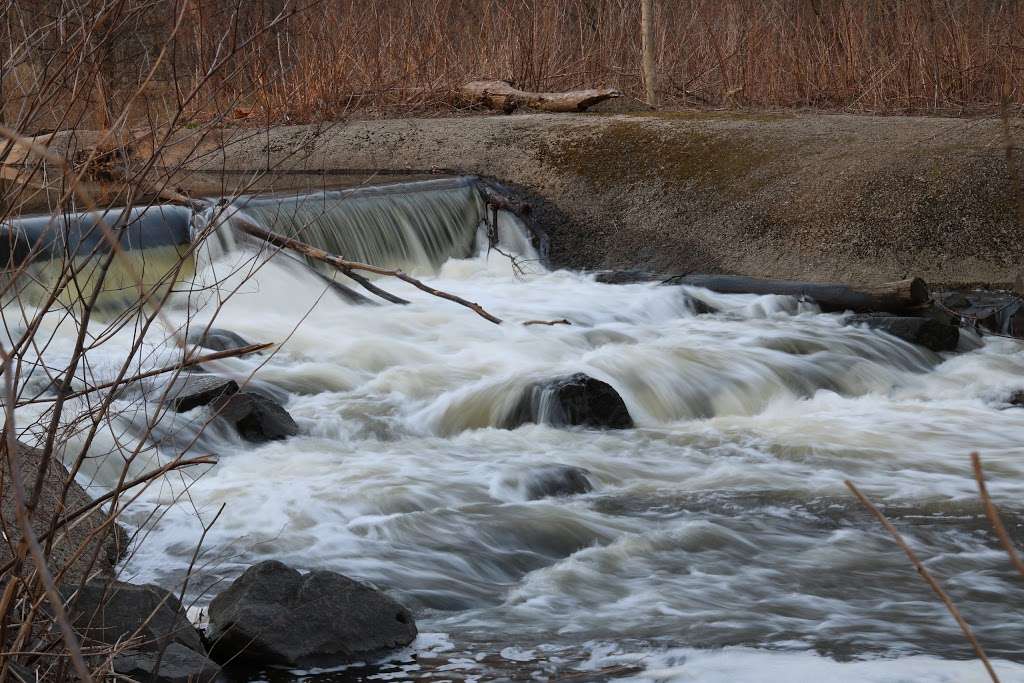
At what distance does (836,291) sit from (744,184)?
147cm

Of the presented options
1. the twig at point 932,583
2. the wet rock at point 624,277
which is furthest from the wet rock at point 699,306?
the twig at point 932,583

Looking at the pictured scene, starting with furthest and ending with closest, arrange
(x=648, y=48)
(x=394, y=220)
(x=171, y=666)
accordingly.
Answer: (x=648, y=48)
(x=394, y=220)
(x=171, y=666)

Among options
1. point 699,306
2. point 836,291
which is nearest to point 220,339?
point 699,306

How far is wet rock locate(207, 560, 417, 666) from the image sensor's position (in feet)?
9.57

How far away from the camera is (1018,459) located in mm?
4965

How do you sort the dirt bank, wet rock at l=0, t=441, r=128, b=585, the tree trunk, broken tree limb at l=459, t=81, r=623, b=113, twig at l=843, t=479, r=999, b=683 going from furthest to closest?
broken tree limb at l=459, t=81, r=623, b=113 → the tree trunk → the dirt bank → wet rock at l=0, t=441, r=128, b=585 → twig at l=843, t=479, r=999, b=683

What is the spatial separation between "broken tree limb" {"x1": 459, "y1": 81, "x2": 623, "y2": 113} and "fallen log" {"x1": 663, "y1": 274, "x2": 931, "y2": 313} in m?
2.77

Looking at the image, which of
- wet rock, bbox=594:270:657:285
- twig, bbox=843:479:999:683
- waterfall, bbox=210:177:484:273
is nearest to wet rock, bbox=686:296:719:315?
wet rock, bbox=594:270:657:285

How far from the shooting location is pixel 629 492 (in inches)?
176

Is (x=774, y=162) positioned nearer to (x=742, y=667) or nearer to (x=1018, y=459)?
(x=1018, y=459)

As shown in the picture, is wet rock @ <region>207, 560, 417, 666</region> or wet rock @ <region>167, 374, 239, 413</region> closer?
wet rock @ <region>207, 560, 417, 666</region>

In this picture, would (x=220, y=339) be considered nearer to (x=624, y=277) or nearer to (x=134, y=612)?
(x=624, y=277)

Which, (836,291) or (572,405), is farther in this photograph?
(836,291)

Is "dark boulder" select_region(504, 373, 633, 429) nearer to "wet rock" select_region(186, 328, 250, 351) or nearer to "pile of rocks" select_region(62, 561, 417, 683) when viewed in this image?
"wet rock" select_region(186, 328, 250, 351)
